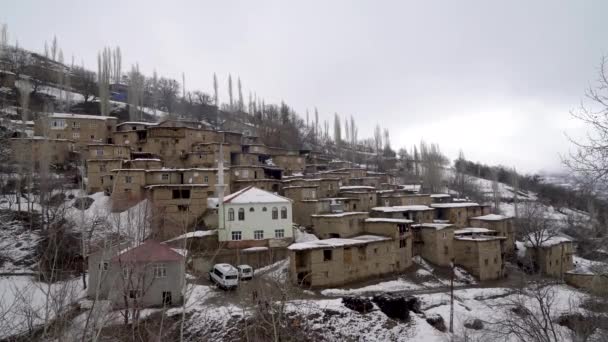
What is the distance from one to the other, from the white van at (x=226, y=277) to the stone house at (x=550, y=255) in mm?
28560

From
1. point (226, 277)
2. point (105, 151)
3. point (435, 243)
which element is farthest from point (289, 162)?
point (226, 277)

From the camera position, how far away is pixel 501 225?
1499 inches

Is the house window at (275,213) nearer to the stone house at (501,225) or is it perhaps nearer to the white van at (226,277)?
the white van at (226,277)

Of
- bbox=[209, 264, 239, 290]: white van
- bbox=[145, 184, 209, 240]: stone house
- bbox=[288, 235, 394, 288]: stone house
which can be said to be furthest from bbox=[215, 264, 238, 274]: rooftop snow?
bbox=[145, 184, 209, 240]: stone house

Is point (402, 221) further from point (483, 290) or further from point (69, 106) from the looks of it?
point (69, 106)

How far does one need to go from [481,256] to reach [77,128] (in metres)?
44.3

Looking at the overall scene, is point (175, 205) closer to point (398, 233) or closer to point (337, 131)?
point (398, 233)

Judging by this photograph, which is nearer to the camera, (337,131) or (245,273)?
(245,273)

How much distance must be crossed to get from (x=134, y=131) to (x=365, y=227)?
94.3ft

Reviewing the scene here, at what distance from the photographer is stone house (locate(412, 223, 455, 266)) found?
31.7 m

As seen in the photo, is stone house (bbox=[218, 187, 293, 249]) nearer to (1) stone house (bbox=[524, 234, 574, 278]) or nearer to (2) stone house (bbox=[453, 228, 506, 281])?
(2) stone house (bbox=[453, 228, 506, 281])

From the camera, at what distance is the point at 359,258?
2727 centimetres

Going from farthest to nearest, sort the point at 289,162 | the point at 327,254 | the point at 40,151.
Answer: the point at 289,162
the point at 40,151
the point at 327,254

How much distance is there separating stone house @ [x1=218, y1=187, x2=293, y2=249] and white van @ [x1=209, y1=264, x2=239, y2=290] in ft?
15.1
